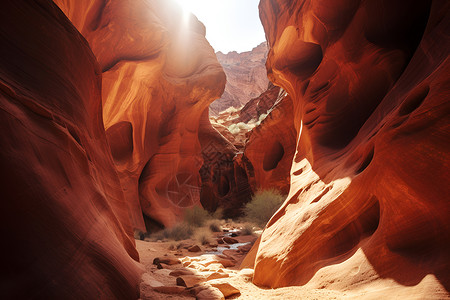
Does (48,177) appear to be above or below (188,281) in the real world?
above

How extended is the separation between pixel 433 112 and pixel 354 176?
45.9 inches

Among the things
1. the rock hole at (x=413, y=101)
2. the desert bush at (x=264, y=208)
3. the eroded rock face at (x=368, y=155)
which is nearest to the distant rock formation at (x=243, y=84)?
the desert bush at (x=264, y=208)

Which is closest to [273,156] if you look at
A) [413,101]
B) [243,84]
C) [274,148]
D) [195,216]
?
[274,148]

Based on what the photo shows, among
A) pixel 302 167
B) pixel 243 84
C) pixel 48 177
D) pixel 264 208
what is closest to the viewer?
pixel 48 177

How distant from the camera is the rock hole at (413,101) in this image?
2158mm

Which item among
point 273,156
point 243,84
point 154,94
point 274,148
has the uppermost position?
point 243,84

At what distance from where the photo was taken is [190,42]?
40.1 feet

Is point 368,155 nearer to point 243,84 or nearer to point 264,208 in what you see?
point 264,208

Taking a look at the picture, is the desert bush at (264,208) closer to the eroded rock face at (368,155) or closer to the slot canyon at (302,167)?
the slot canyon at (302,167)

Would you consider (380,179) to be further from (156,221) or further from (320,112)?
(156,221)

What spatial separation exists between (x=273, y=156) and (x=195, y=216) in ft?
18.9

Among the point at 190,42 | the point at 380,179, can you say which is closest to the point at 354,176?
the point at 380,179

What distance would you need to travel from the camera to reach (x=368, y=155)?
2.84 m

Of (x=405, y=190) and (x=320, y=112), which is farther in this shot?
(x=320, y=112)
